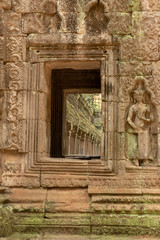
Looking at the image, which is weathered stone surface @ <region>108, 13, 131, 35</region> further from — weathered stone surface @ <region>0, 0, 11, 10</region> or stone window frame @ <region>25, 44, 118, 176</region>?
weathered stone surface @ <region>0, 0, 11, 10</region>

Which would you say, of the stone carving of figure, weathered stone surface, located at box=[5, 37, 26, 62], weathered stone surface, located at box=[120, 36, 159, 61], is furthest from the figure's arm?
weathered stone surface, located at box=[5, 37, 26, 62]

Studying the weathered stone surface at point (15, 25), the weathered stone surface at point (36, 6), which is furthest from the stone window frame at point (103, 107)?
the weathered stone surface at point (36, 6)

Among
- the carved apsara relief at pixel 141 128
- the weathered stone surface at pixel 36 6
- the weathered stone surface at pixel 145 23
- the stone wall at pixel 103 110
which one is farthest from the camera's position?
the weathered stone surface at pixel 36 6

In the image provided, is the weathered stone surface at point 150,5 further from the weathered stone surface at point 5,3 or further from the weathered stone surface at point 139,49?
the weathered stone surface at point 5,3

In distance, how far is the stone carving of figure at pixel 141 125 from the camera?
621cm

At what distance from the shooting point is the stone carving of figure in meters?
6.21

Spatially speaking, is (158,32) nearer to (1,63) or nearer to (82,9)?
(82,9)

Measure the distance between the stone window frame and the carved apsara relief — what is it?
27cm

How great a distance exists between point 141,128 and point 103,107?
0.79 meters

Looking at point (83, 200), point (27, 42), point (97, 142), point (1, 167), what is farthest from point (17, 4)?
point (97, 142)

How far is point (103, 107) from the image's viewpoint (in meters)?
6.36

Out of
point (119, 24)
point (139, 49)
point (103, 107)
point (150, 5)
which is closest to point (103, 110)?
point (103, 107)

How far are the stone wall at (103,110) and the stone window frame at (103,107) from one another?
18mm

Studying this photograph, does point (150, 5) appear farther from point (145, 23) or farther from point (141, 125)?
point (141, 125)
